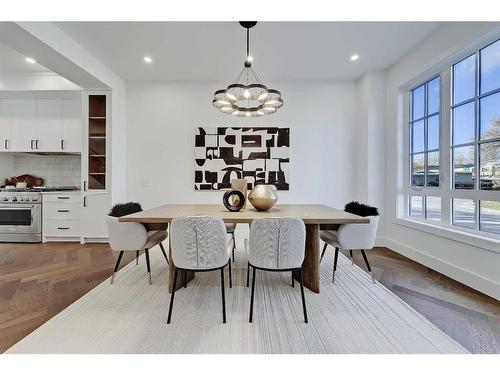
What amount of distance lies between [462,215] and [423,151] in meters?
1.01

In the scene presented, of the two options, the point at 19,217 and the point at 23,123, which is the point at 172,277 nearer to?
the point at 19,217

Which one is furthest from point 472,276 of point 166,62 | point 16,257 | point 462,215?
point 16,257

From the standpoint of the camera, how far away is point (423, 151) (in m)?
3.33

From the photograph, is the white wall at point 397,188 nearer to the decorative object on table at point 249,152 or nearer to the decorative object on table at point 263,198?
the decorative object on table at point 249,152

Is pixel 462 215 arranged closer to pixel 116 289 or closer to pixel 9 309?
pixel 116 289

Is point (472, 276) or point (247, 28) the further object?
point (247, 28)

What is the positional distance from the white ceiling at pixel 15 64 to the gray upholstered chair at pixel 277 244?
4267 millimetres

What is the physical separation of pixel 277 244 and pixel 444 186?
2.47m

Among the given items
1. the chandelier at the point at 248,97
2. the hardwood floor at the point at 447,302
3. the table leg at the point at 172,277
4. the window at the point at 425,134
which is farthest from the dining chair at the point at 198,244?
the window at the point at 425,134

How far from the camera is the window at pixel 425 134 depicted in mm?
3104

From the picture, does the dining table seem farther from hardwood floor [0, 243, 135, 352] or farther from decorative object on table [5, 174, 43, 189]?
decorative object on table [5, 174, 43, 189]

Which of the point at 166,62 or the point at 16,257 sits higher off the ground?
the point at 166,62

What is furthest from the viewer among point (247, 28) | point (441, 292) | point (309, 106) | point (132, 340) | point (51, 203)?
point (309, 106)

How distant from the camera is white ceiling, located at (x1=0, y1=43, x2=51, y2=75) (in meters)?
3.37
